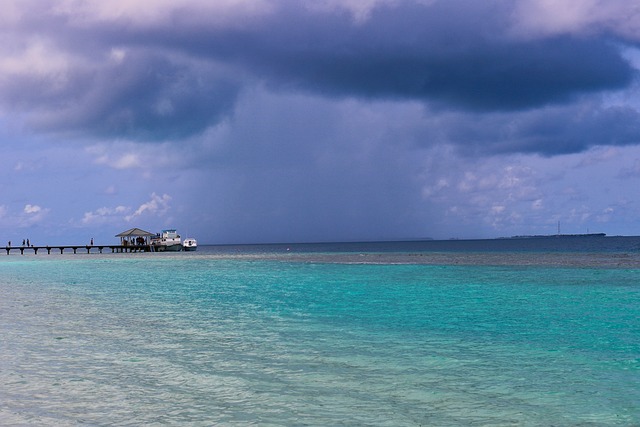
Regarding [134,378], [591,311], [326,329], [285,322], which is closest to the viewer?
[134,378]

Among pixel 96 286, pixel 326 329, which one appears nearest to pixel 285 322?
pixel 326 329

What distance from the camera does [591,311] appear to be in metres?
20.5

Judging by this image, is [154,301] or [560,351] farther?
[154,301]

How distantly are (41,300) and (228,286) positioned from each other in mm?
10002

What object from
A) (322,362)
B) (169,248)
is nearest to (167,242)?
(169,248)

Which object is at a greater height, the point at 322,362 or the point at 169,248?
the point at 169,248

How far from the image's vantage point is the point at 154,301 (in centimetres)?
2466

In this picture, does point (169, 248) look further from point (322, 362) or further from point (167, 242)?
point (322, 362)

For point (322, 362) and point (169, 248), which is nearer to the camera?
point (322, 362)

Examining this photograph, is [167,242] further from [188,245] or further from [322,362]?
[322,362]

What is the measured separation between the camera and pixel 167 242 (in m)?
129

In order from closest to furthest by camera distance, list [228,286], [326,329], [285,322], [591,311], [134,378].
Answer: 1. [134,378]
2. [326,329]
3. [285,322]
4. [591,311]
5. [228,286]

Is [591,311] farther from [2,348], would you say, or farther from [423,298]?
[2,348]

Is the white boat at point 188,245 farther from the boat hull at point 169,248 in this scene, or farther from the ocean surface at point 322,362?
the ocean surface at point 322,362
